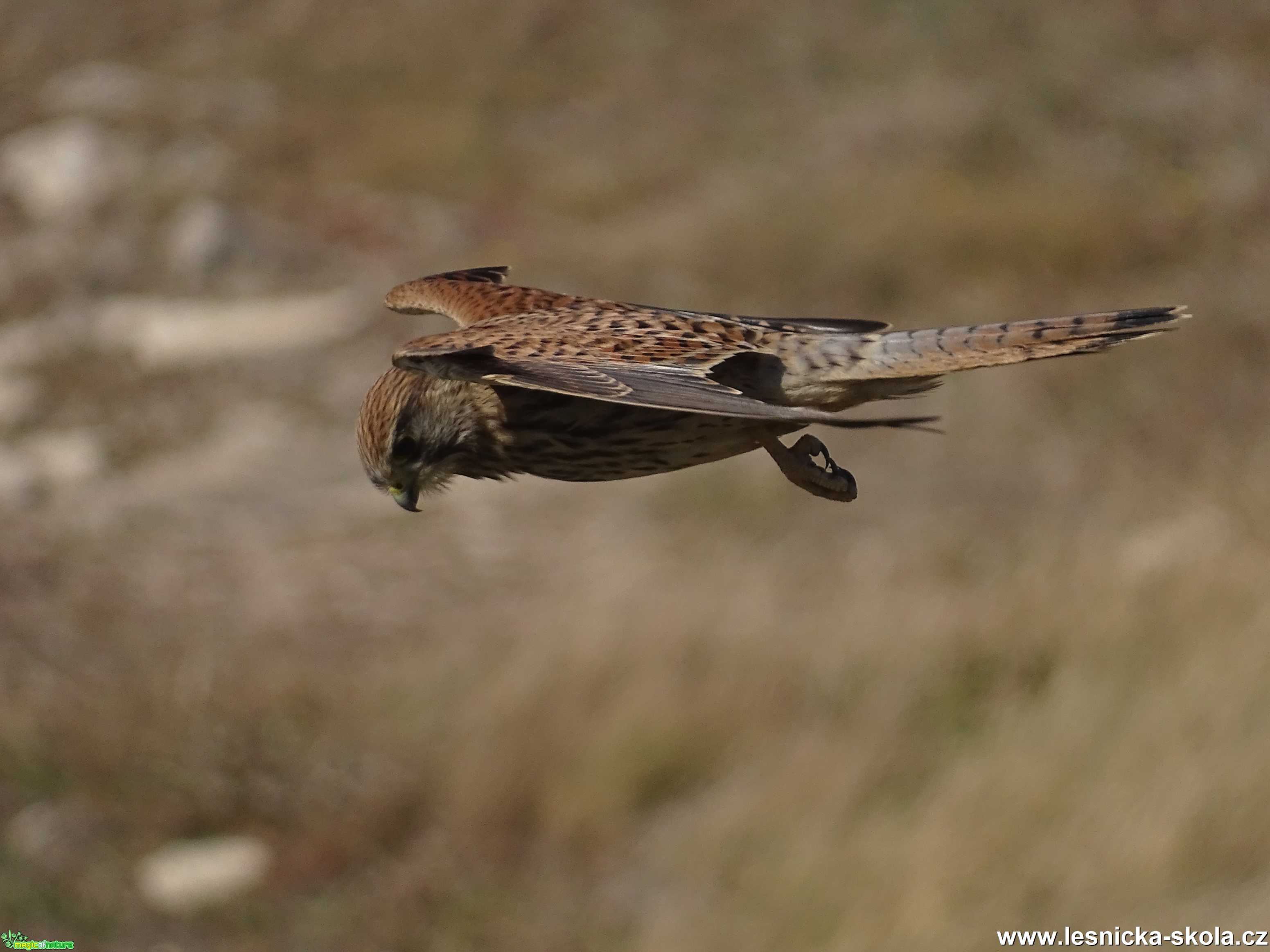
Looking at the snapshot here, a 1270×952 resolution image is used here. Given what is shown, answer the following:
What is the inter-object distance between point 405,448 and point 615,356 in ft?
2.44

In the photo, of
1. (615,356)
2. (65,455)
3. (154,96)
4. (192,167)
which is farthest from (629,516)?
(615,356)

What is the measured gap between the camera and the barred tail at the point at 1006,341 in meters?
2.53

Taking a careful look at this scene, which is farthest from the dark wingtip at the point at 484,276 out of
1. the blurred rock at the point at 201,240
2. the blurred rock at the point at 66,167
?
the blurred rock at the point at 66,167

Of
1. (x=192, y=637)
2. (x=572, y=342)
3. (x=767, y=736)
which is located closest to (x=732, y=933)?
(x=767, y=736)

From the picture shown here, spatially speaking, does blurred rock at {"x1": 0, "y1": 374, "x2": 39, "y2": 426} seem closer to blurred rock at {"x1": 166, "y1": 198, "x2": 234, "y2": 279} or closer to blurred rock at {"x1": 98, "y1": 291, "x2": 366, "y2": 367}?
blurred rock at {"x1": 98, "y1": 291, "x2": 366, "y2": 367}

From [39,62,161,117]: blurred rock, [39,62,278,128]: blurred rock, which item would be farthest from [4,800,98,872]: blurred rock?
[39,62,161,117]: blurred rock

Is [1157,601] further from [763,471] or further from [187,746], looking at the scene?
[187,746]

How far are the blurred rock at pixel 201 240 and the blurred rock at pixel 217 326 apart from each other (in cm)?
36

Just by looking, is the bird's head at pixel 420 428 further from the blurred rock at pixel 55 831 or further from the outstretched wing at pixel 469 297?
the blurred rock at pixel 55 831

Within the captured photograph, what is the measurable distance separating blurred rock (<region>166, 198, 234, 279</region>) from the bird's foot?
15.2 metres

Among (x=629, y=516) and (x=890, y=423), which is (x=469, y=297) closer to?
(x=890, y=423)

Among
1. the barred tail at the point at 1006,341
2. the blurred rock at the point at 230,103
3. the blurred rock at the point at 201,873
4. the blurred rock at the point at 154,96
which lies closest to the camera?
the barred tail at the point at 1006,341

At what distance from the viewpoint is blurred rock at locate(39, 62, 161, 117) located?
19.7m

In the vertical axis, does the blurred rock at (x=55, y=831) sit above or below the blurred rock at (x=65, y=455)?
below
